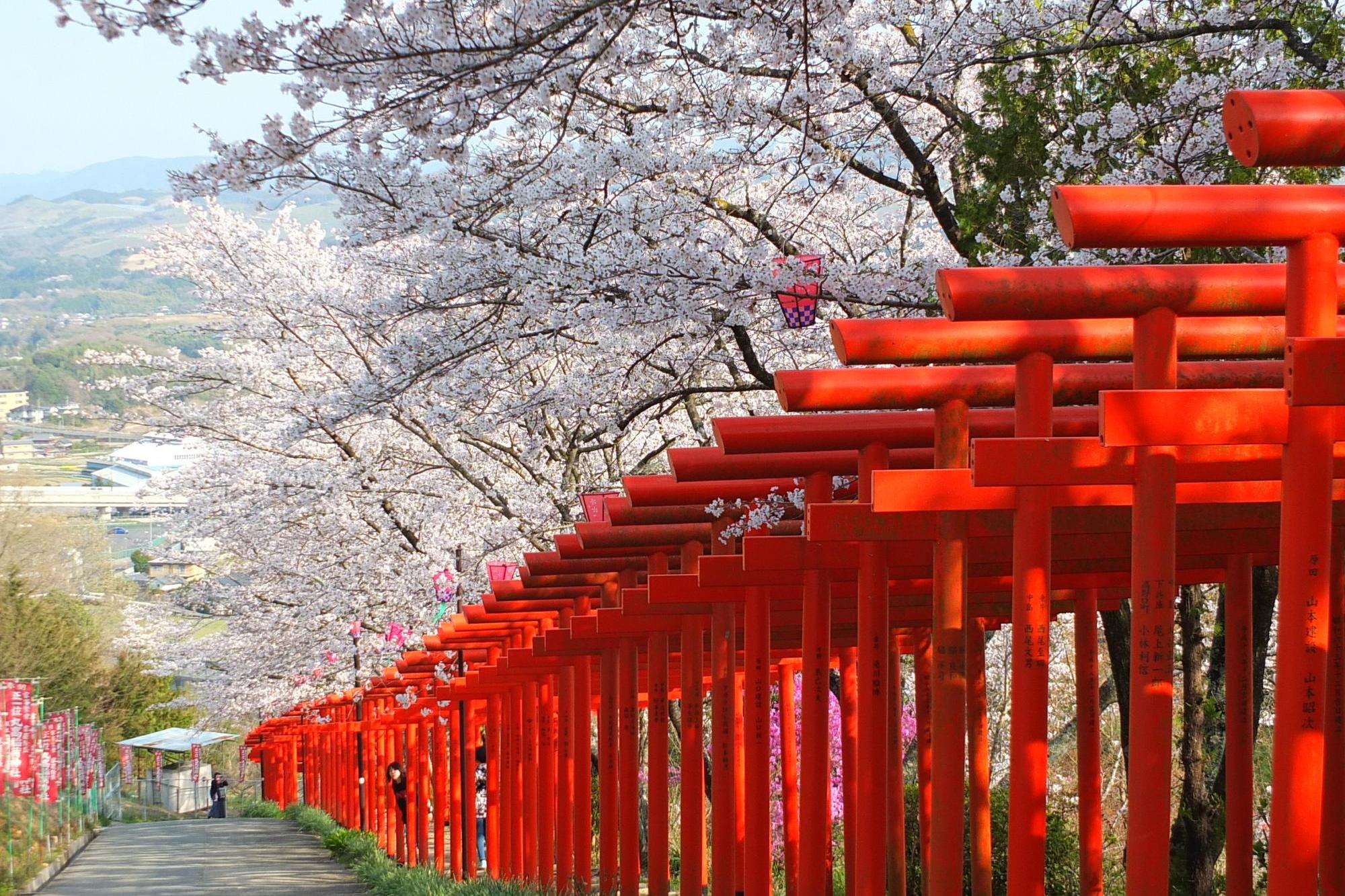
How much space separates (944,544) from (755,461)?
4.23ft

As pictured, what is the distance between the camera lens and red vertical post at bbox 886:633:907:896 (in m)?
9.57

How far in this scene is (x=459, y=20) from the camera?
5.12 m

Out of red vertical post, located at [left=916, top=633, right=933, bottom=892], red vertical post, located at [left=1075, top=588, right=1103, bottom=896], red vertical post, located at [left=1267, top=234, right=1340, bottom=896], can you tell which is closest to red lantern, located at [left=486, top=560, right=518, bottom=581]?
red vertical post, located at [left=916, top=633, right=933, bottom=892]

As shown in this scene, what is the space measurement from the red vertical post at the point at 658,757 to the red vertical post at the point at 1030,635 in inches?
213

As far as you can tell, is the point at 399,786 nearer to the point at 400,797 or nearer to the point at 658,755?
the point at 400,797

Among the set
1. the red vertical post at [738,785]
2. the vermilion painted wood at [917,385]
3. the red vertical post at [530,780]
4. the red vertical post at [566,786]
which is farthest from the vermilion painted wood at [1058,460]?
the red vertical post at [530,780]

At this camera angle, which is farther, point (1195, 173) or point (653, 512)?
point (653, 512)

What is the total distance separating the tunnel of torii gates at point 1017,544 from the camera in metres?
3.66

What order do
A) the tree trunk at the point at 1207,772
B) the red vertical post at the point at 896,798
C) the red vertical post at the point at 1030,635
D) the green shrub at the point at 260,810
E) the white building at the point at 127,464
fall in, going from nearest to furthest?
the red vertical post at the point at 1030,635
the tree trunk at the point at 1207,772
the red vertical post at the point at 896,798
the green shrub at the point at 260,810
the white building at the point at 127,464

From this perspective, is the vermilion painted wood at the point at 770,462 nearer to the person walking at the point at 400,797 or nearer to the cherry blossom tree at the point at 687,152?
the cherry blossom tree at the point at 687,152

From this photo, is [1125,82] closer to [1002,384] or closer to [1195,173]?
[1195,173]

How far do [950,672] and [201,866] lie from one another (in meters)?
14.2

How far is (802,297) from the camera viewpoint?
778 cm

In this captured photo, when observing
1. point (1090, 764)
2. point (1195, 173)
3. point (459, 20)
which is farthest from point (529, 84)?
point (1090, 764)
